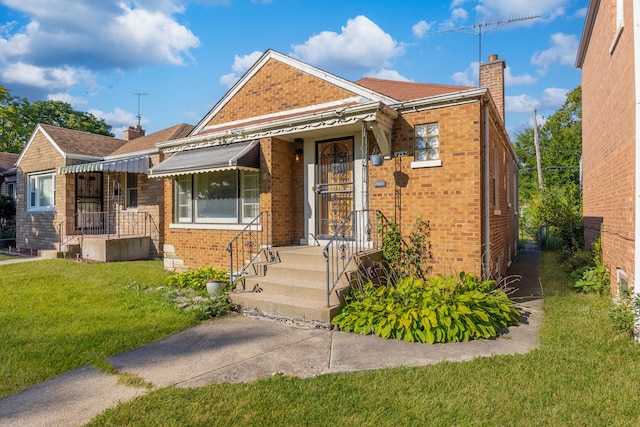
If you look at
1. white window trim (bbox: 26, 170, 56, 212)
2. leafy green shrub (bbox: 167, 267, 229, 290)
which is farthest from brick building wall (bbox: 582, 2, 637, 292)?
white window trim (bbox: 26, 170, 56, 212)

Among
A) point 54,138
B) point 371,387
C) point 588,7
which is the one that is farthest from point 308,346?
point 54,138

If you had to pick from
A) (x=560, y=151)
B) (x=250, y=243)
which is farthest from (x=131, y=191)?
(x=560, y=151)

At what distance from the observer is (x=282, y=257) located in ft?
23.7

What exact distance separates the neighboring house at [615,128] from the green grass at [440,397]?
1751 millimetres

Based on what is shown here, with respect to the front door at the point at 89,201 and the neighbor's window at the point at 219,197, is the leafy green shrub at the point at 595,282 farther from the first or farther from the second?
the front door at the point at 89,201

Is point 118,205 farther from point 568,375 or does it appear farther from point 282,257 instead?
point 568,375

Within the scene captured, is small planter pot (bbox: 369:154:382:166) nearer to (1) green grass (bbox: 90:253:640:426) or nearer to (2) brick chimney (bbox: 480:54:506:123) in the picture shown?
(1) green grass (bbox: 90:253:640:426)

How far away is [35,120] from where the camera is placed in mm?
32562

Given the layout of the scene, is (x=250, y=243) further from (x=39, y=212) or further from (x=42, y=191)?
(x=42, y=191)

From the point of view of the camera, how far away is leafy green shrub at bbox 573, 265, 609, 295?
6.94 m

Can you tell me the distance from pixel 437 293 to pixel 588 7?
7.77 metres

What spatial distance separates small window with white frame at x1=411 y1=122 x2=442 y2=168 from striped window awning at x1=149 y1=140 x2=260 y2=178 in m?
3.35

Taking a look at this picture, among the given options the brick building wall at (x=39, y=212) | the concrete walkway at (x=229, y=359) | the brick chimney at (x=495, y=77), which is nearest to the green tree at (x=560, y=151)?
the brick chimney at (x=495, y=77)

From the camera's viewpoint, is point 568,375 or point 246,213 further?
point 246,213
